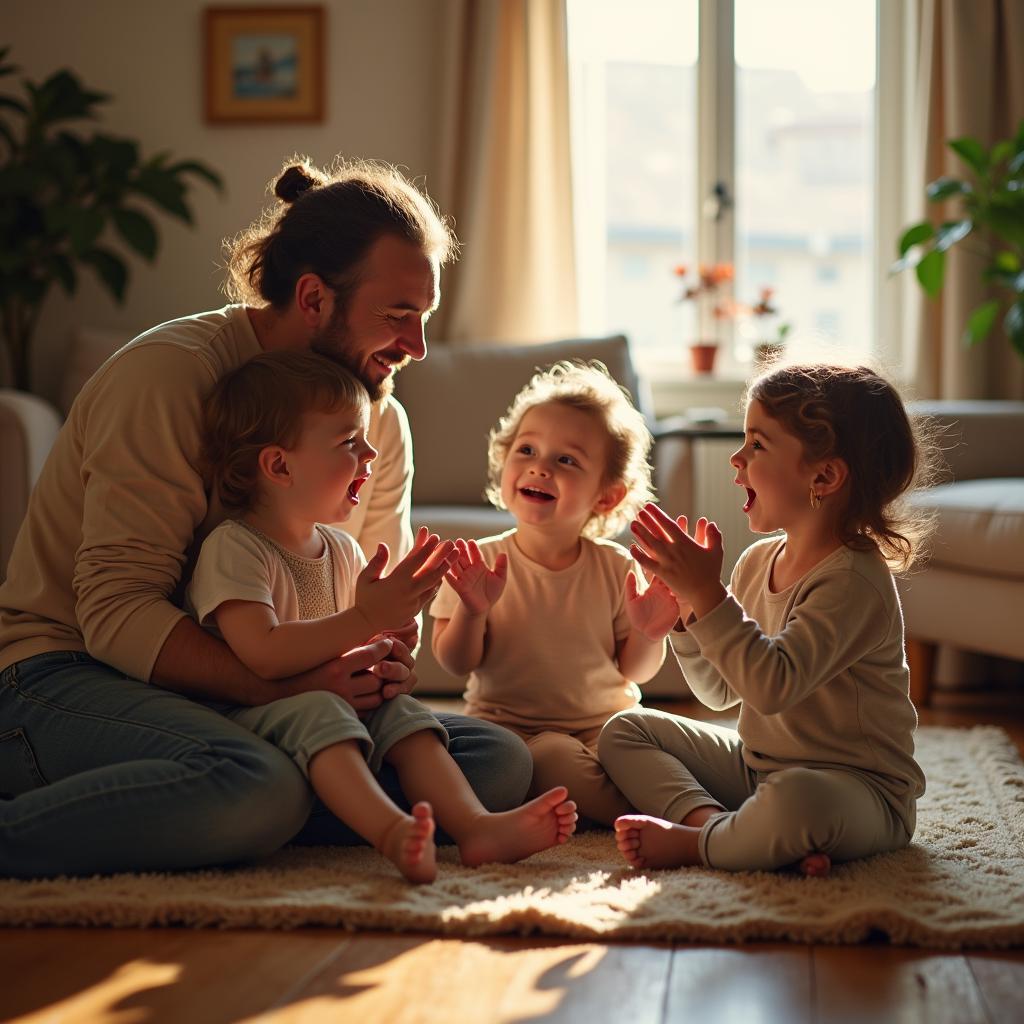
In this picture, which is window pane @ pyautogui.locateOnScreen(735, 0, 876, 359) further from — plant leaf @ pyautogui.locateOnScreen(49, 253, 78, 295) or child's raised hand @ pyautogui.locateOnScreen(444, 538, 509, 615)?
child's raised hand @ pyautogui.locateOnScreen(444, 538, 509, 615)

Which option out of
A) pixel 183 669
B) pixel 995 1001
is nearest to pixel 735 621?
pixel 995 1001

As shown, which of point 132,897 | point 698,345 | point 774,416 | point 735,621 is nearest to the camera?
point 132,897

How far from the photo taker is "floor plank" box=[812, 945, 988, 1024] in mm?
1160

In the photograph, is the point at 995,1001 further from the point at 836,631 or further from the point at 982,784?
the point at 982,784

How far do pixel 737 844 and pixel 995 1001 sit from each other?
1.43 feet

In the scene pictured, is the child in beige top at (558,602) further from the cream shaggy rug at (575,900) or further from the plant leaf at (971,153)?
the plant leaf at (971,153)

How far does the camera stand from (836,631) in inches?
63.5

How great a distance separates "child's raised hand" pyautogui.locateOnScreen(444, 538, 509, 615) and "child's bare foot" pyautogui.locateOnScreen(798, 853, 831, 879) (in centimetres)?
62

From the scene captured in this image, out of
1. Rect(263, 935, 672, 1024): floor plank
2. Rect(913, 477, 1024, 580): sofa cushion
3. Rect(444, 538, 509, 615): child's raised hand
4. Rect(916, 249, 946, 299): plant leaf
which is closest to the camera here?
Rect(263, 935, 672, 1024): floor plank

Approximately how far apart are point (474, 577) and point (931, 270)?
90.0 inches

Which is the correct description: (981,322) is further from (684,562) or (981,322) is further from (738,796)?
(684,562)

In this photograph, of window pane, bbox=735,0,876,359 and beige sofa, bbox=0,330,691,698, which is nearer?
beige sofa, bbox=0,330,691,698

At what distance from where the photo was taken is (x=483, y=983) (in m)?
1.22

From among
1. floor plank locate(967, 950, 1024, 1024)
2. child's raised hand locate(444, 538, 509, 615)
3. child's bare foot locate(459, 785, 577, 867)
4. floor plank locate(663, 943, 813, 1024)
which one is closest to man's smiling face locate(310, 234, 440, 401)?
child's raised hand locate(444, 538, 509, 615)
